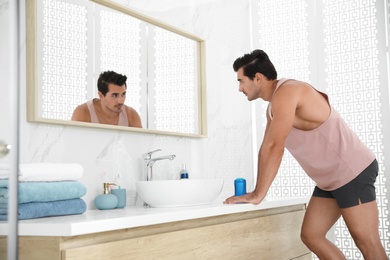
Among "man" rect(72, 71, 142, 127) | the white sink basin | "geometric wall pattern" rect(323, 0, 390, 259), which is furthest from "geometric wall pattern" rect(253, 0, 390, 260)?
the white sink basin

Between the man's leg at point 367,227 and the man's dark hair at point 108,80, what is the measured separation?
1.27 metres

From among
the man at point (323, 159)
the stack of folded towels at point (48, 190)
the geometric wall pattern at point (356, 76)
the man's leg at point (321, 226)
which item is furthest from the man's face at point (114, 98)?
the geometric wall pattern at point (356, 76)

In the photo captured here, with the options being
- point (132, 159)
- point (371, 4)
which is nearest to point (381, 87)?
point (371, 4)

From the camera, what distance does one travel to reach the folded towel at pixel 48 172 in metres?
1.64

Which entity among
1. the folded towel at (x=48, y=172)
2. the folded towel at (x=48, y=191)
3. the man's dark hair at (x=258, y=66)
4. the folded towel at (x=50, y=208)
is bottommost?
the folded towel at (x=50, y=208)

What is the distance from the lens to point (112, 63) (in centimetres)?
242

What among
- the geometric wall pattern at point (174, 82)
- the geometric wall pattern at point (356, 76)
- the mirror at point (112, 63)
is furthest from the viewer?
the geometric wall pattern at point (356, 76)

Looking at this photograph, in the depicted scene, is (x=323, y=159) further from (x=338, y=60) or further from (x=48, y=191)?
(x=338, y=60)

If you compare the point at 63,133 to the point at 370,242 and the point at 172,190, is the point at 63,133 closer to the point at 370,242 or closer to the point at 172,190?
the point at 172,190

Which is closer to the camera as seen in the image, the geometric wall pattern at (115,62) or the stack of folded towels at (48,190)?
the stack of folded towels at (48,190)

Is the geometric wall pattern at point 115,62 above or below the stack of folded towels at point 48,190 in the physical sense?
above

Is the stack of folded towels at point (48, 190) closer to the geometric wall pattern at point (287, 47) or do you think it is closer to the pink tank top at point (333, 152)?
the pink tank top at point (333, 152)

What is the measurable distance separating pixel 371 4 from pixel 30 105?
253 cm

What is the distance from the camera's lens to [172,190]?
2.07 m
